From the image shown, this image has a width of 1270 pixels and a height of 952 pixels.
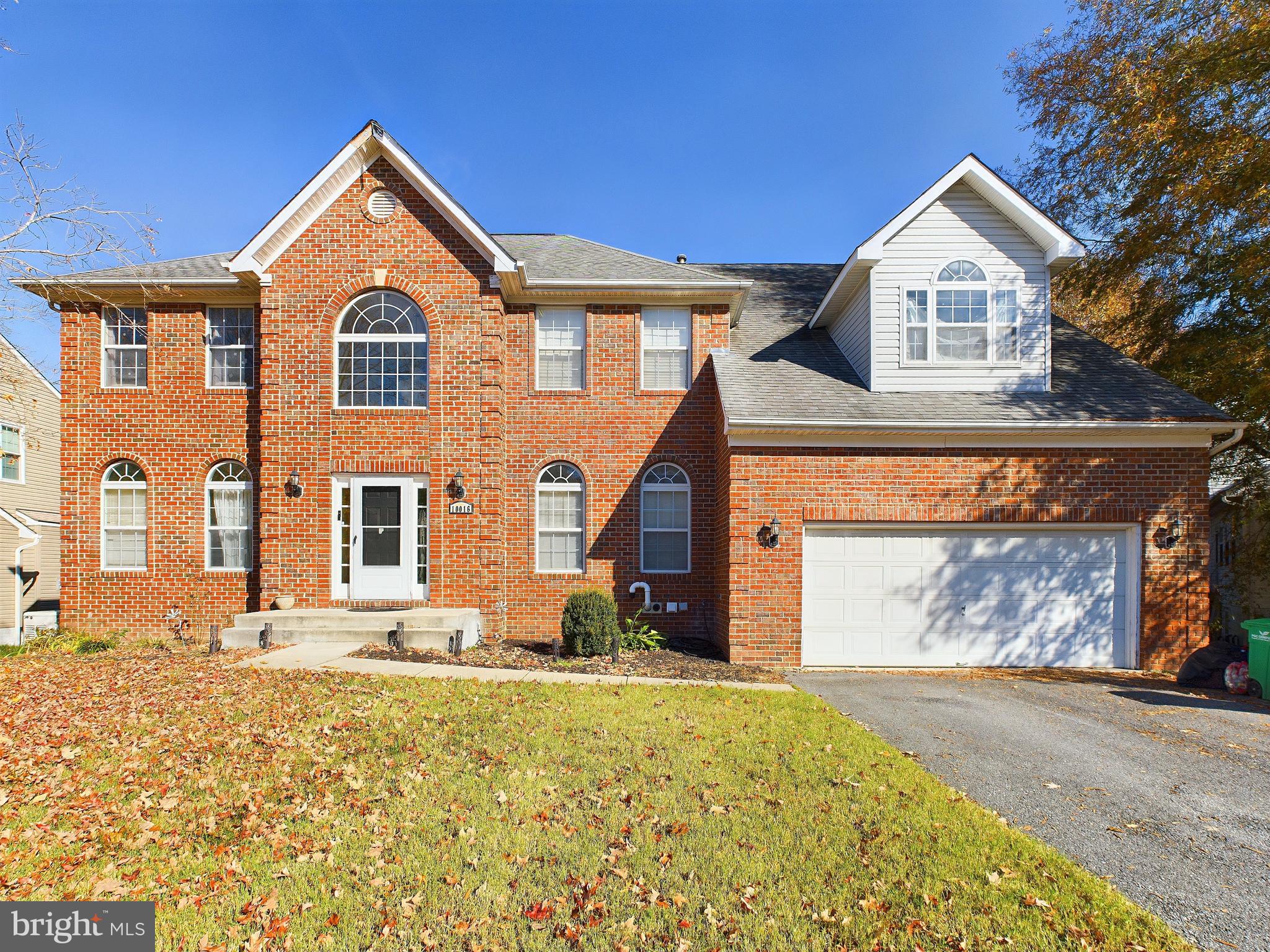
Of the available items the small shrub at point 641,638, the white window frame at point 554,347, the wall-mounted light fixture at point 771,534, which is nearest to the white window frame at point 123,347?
the white window frame at point 554,347

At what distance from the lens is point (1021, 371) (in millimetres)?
11727

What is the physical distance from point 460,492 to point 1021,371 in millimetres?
10191

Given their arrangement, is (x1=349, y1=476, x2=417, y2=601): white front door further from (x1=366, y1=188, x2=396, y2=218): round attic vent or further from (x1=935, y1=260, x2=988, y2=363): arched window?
(x1=935, y1=260, x2=988, y2=363): arched window

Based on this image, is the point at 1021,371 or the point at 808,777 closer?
the point at 808,777

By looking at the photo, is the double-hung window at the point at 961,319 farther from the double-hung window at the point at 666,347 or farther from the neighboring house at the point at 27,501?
the neighboring house at the point at 27,501

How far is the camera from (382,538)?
11.9 meters

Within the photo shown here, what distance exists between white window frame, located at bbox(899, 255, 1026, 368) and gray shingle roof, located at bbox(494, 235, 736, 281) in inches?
137

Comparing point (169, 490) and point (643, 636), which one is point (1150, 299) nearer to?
point (643, 636)

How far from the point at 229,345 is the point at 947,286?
1345 cm

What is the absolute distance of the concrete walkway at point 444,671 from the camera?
28.6 ft

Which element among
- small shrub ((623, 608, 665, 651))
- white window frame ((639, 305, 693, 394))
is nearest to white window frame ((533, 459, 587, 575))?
small shrub ((623, 608, 665, 651))

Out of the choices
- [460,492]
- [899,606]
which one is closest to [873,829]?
[899,606]

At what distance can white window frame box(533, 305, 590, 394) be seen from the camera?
42.1 ft

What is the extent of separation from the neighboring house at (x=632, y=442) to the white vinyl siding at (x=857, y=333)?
0.25ft
